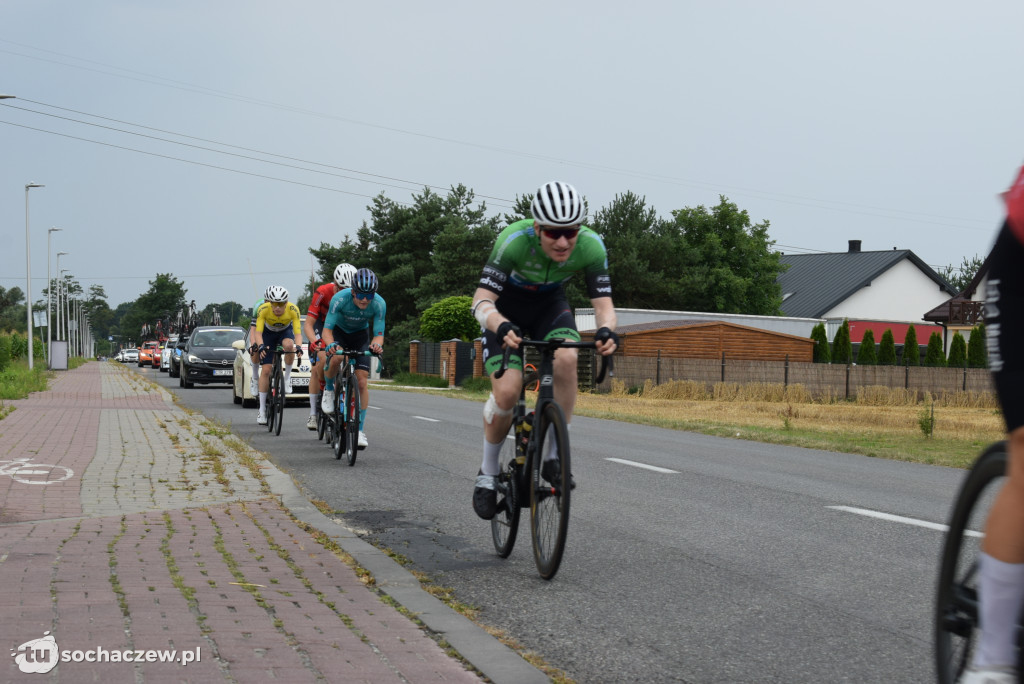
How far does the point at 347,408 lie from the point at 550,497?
19.2ft

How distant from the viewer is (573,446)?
13.4 m

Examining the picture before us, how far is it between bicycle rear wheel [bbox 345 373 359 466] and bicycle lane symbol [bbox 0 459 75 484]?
262cm

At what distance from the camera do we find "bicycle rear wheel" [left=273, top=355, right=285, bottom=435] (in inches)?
560

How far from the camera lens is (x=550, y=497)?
17.8ft

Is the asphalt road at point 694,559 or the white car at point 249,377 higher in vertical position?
the white car at point 249,377

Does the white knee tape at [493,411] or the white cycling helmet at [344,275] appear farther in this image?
the white cycling helmet at [344,275]

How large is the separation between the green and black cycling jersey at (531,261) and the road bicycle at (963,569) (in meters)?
3.03

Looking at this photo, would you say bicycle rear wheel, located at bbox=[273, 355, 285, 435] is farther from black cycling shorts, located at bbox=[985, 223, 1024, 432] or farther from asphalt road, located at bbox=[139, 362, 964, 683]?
black cycling shorts, located at bbox=[985, 223, 1024, 432]

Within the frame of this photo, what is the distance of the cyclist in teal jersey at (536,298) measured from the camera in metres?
5.32

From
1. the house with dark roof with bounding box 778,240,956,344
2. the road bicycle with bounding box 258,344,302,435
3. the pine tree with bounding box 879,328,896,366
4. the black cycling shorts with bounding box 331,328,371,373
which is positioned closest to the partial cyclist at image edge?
the black cycling shorts with bounding box 331,328,371,373

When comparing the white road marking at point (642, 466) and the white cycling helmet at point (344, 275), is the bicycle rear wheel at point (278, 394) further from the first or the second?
the white road marking at point (642, 466)

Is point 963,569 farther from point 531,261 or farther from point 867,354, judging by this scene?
point 867,354

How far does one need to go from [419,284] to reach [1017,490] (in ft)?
228

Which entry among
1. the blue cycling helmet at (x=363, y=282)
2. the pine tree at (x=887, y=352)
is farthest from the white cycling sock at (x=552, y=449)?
the pine tree at (x=887, y=352)
